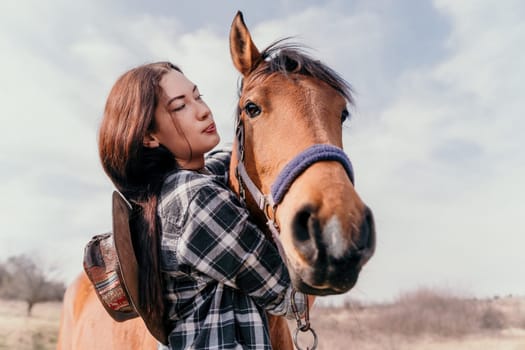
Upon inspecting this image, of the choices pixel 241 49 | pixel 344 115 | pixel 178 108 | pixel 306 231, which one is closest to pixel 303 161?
pixel 306 231

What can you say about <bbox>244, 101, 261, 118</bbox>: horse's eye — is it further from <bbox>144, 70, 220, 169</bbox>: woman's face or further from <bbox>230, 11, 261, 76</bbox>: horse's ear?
<bbox>230, 11, 261, 76</bbox>: horse's ear

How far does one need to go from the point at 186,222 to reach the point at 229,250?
0.80 feet

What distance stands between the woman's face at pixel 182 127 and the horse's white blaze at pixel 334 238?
106cm

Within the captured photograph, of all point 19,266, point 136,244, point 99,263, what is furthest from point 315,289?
point 19,266

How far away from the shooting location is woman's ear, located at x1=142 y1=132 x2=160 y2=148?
2.51 metres

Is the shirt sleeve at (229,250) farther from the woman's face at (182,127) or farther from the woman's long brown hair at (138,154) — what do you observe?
the woman's face at (182,127)

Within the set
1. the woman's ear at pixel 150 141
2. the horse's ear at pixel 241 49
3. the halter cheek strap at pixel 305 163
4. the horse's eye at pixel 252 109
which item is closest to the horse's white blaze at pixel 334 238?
the halter cheek strap at pixel 305 163

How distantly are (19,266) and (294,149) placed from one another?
90.0ft

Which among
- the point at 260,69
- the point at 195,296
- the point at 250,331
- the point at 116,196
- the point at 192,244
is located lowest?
the point at 250,331

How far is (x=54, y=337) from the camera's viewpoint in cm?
1683

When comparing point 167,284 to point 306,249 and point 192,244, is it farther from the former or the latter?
point 306,249

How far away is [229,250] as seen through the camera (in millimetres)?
2072

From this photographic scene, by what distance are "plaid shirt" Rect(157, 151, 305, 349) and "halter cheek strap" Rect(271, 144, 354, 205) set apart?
10.0 inches

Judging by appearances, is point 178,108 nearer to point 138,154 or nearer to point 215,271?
point 138,154
